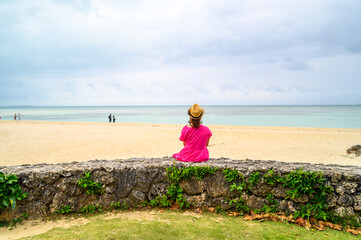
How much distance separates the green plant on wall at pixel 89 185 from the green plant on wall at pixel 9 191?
106 cm

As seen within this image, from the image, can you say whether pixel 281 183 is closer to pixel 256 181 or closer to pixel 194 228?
→ pixel 256 181

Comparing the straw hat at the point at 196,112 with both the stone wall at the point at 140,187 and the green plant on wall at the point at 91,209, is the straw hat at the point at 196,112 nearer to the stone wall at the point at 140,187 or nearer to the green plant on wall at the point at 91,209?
the stone wall at the point at 140,187

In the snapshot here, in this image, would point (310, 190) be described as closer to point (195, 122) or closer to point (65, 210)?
point (195, 122)

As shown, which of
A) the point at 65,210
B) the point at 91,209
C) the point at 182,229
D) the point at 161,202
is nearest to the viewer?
the point at 182,229

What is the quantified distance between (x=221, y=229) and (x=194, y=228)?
0.49m

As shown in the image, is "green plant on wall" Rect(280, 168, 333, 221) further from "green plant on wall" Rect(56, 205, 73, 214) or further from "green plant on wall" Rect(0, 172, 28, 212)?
"green plant on wall" Rect(0, 172, 28, 212)

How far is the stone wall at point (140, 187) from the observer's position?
4.50 m

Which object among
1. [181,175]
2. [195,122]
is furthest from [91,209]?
[195,122]

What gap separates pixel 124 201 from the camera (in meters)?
5.05

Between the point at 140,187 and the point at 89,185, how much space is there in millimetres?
1056

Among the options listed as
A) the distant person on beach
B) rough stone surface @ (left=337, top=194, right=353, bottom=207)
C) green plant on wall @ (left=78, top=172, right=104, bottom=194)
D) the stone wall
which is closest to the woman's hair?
the distant person on beach

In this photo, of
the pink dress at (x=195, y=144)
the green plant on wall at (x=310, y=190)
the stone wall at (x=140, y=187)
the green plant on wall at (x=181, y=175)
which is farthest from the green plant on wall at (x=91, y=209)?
the green plant on wall at (x=310, y=190)

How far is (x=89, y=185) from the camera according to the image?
16.0 feet

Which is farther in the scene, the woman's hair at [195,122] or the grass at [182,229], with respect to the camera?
the woman's hair at [195,122]
